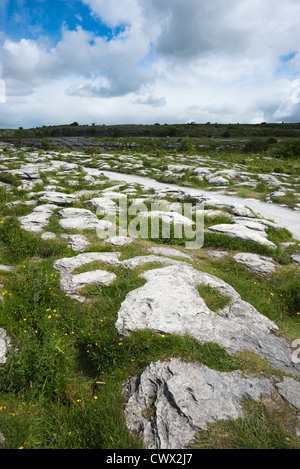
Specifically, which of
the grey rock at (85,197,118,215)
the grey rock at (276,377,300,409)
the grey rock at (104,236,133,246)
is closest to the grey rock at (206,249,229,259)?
the grey rock at (104,236,133,246)

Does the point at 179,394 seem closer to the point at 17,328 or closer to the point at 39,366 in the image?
the point at 39,366

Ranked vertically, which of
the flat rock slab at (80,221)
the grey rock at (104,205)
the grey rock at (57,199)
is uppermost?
the grey rock at (57,199)

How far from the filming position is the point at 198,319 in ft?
12.2

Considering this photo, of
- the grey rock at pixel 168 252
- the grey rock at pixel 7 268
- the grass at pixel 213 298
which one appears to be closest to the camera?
the grass at pixel 213 298

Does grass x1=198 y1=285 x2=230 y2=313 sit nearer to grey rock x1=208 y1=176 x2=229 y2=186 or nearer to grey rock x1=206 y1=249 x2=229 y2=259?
grey rock x1=206 y1=249 x2=229 y2=259

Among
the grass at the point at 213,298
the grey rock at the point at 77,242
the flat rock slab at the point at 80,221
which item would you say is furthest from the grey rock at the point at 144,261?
the flat rock slab at the point at 80,221

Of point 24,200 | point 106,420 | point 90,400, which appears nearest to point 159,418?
point 106,420

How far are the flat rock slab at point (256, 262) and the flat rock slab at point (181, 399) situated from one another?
3.42m

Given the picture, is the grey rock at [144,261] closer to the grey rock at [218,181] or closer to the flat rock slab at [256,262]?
the flat rock slab at [256,262]

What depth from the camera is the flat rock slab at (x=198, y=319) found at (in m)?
3.40

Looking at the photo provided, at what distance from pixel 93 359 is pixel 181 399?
133cm

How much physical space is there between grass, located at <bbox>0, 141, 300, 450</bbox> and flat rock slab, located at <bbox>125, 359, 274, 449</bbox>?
95mm

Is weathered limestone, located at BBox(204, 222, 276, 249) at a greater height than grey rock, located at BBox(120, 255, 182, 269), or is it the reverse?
weathered limestone, located at BBox(204, 222, 276, 249)

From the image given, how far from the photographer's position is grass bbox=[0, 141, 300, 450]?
7.88 ft
